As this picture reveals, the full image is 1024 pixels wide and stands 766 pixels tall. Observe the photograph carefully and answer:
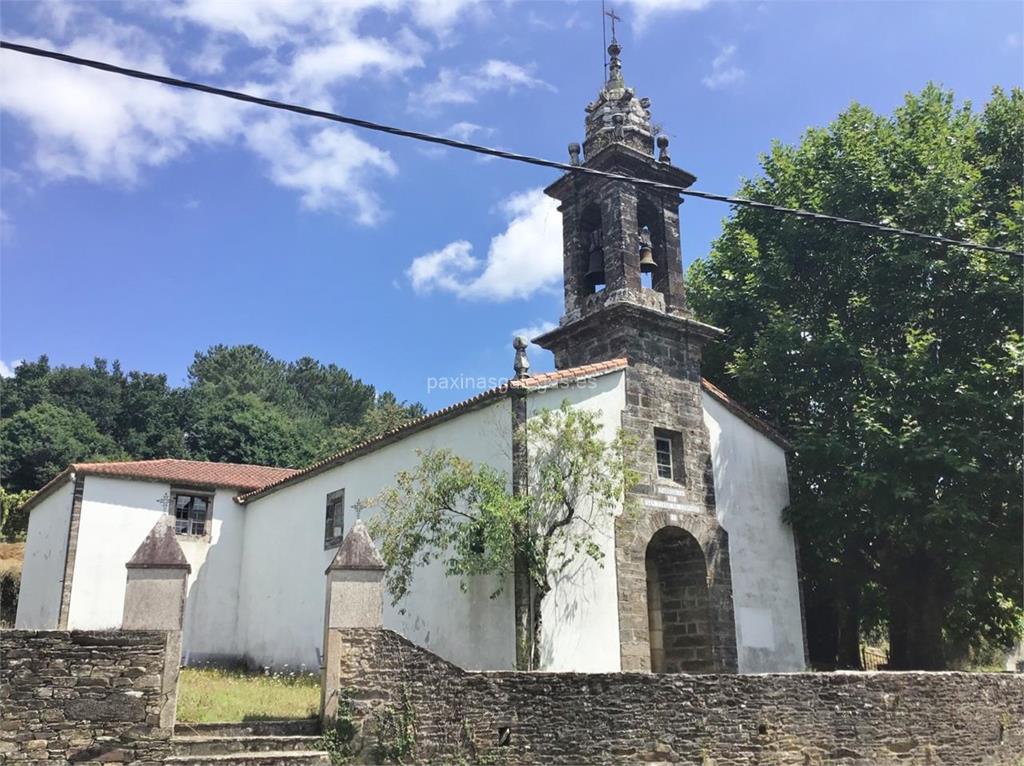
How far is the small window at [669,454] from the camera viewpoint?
17.1m

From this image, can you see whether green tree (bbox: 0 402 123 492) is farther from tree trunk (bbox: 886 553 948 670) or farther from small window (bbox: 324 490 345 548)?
tree trunk (bbox: 886 553 948 670)

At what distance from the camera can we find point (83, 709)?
8617 mm

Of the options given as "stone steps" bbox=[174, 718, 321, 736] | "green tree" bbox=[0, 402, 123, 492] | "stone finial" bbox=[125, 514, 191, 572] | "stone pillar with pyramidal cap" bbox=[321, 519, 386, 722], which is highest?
"green tree" bbox=[0, 402, 123, 492]

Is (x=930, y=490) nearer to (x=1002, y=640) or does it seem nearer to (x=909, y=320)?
(x=909, y=320)

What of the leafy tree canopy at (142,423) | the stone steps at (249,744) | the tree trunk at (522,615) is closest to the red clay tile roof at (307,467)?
the tree trunk at (522,615)

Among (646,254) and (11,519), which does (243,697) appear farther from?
(11,519)

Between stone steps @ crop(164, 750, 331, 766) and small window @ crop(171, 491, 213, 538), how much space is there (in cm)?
1522

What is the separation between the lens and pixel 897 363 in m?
17.6

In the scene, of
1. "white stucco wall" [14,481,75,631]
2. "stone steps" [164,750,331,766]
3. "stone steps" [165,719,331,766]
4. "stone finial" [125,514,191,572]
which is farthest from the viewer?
A: "white stucco wall" [14,481,75,631]

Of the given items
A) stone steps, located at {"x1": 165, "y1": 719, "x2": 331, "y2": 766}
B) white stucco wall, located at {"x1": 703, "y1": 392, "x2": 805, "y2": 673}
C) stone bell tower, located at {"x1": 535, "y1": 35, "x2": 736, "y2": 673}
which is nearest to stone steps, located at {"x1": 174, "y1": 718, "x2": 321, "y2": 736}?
stone steps, located at {"x1": 165, "y1": 719, "x2": 331, "y2": 766}

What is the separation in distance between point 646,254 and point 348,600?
11058mm

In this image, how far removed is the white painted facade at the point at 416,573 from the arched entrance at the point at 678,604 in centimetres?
78

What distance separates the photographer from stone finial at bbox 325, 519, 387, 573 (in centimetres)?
1023

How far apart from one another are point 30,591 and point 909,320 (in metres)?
23.5
